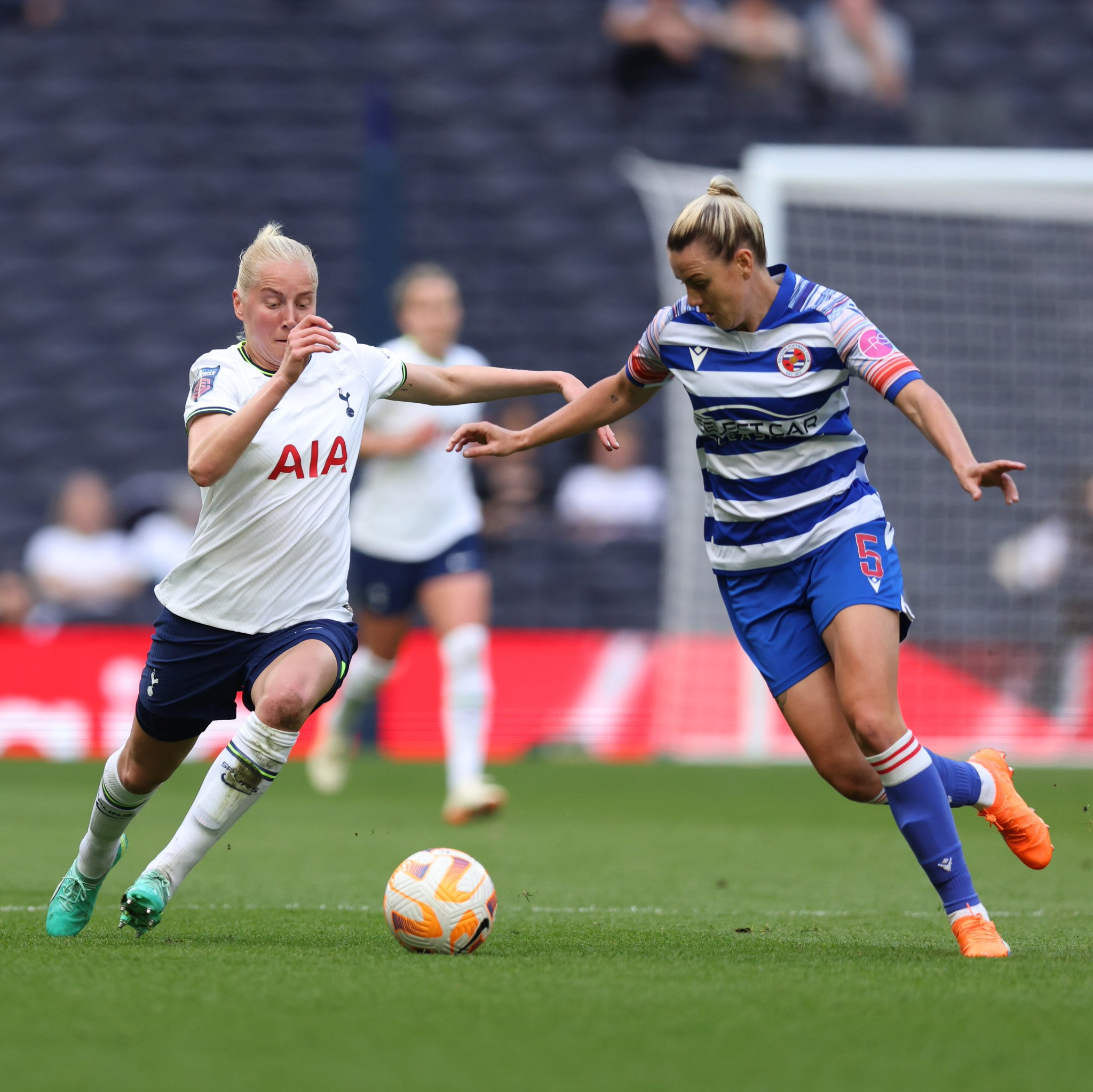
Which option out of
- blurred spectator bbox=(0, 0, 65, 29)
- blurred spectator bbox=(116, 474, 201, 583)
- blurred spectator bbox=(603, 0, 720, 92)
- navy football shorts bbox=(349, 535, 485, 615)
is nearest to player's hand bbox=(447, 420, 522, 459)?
navy football shorts bbox=(349, 535, 485, 615)

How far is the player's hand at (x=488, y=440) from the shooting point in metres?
4.82

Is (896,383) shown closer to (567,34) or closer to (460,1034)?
(460,1034)

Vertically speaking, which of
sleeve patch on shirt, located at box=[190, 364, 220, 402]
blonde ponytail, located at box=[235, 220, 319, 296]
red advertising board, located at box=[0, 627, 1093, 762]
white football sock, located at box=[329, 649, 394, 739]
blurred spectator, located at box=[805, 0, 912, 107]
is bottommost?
red advertising board, located at box=[0, 627, 1093, 762]

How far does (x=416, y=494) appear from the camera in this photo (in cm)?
850

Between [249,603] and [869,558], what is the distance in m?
1.60

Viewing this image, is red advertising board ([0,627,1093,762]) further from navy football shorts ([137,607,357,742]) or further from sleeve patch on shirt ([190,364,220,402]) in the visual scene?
sleeve patch on shirt ([190,364,220,402])

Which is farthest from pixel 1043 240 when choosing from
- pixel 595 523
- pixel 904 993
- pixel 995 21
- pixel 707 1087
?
pixel 707 1087

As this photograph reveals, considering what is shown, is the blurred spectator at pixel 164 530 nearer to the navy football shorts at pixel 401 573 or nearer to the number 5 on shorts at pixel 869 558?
the navy football shorts at pixel 401 573

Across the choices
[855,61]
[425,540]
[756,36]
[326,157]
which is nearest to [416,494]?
[425,540]

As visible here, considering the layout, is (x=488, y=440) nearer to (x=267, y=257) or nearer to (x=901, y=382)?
(x=267, y=257)

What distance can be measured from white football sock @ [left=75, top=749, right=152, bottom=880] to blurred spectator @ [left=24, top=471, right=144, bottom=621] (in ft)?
25.0

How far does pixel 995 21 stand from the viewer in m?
15.8

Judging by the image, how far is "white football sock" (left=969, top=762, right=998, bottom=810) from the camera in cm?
471

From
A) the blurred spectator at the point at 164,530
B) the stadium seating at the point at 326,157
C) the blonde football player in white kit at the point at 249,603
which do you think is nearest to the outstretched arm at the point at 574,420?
the blonde football player in white kit at the point at 249,603
